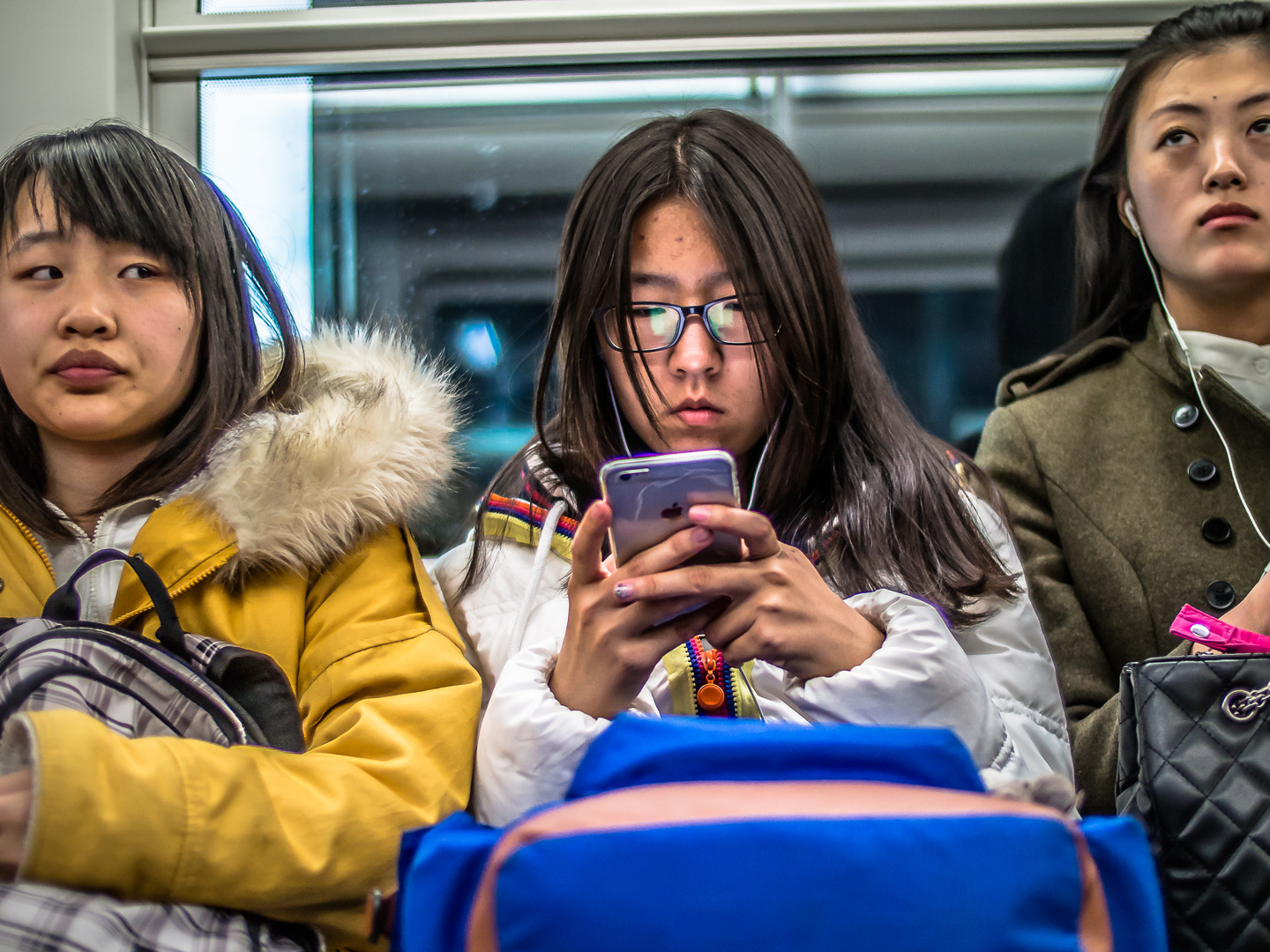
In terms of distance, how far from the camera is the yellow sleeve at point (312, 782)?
1.06 m

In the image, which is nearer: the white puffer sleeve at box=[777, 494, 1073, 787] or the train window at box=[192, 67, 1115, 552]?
the white puffer sleeve at box=[777, 494, 1073, 787]

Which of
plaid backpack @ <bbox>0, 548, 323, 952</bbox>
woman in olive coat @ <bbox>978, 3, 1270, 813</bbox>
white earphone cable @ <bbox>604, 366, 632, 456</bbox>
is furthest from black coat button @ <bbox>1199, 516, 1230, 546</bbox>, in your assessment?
plaid backpack @ <bbox>0, 548, 323, 952</bbox>

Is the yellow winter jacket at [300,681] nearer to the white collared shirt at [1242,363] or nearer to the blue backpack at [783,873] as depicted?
the blue backpack at [783,873]

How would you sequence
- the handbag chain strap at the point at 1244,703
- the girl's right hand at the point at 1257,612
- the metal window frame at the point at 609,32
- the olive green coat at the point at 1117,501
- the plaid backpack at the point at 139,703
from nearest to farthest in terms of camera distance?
1. the plaid backpack at the point at 139,703
2. the handbag chain strap at the point at 1244,703
3. the girl's right hand at the point at 1257,612
4. the olive green coat at the point at 1117,501
5. the metal window frame at the point at 609,32

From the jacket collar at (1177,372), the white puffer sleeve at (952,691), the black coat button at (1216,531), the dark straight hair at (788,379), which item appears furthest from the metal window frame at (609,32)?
the white puffer sleeve at (952,691)

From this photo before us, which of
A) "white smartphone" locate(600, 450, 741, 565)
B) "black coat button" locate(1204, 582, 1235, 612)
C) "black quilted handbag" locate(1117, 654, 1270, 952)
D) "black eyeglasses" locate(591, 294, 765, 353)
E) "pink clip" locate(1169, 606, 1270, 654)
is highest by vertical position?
"black eyeglasses" locate(591, 294, 765, 353)

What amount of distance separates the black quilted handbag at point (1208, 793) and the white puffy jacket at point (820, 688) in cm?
15

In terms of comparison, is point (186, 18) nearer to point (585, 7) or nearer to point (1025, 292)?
point (585, 7)

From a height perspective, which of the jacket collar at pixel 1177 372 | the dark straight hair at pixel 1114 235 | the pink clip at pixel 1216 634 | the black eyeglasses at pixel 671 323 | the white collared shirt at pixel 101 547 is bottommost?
the pink clip at pixel 1216 634

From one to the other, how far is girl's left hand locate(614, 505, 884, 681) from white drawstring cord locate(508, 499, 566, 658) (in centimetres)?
33

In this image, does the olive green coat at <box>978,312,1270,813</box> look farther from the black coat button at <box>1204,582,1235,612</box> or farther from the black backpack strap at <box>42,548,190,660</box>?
the black backpack strap at <box>42,548,190,660</box>

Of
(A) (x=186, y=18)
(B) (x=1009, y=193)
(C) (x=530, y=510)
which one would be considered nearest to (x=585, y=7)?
(A) (x=186, y=18)

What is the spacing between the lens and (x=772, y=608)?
1.30 m

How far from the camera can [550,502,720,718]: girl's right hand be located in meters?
1.25
